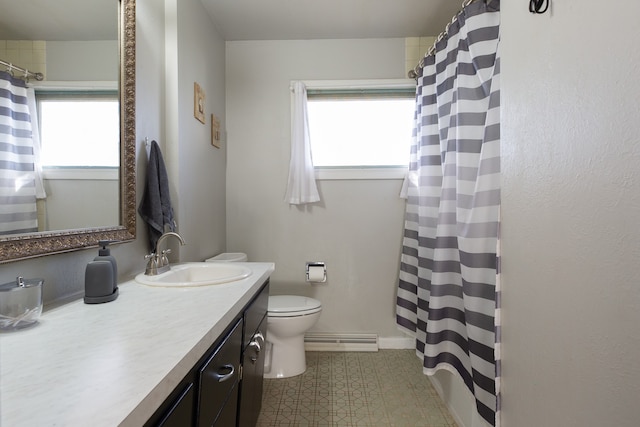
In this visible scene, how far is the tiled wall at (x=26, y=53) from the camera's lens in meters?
0.80

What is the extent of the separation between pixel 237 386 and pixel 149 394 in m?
0.69

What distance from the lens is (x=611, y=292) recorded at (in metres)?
0.60

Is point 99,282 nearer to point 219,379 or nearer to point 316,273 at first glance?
point 219,379

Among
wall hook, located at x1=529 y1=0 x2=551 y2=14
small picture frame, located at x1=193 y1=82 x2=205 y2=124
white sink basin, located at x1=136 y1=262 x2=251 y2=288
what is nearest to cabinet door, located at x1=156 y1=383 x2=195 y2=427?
white sink basin, located at x1=136 y1=262 x2=251 y2=288

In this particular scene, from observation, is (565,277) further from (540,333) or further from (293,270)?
(293,270)

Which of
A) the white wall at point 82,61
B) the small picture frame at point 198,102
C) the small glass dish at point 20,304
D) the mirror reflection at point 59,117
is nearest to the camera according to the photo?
the small glass dish at point 20,304

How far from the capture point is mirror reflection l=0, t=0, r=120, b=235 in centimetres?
82

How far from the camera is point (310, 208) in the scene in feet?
8.15

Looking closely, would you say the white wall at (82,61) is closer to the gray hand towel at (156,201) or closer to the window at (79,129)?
the window at (79,129)

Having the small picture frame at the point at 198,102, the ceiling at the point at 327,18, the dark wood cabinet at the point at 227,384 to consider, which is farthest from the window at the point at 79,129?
the ceiling at the point at 327,18

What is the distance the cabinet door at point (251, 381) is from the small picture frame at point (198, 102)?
128cm

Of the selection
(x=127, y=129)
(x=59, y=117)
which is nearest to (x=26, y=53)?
(x=59, y=117)

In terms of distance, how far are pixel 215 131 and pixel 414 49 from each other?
1.68 meters

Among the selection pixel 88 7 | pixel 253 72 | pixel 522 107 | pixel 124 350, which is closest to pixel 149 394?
pixel 124 350
